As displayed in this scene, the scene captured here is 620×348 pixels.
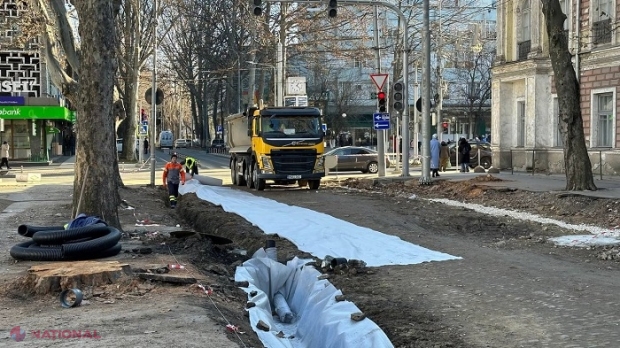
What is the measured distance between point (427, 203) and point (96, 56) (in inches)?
449

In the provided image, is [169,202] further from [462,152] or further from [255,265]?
[462,152]

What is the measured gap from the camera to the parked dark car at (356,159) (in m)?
39.2

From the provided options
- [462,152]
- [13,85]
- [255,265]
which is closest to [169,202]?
[255,265]

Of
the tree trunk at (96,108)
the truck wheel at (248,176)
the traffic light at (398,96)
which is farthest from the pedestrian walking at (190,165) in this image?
the tree trunk at (96,108)

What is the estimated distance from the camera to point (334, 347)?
677cm

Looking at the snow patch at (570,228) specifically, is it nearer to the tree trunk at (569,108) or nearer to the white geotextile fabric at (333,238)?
the tree trunk at (569,108)

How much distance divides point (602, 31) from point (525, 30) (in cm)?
566

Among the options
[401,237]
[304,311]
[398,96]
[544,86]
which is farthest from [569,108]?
[304,311]

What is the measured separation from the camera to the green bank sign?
155 feet

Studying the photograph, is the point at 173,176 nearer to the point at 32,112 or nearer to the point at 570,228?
the point at 570,228

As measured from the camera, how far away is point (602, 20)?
28375 mm

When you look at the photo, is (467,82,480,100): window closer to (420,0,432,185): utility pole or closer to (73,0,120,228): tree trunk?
(420,0,432,185): utility pole

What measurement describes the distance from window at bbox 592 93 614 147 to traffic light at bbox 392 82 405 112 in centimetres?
750

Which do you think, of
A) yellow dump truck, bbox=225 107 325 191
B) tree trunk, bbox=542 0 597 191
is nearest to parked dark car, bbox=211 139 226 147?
yellow dump truck, bbox=225 107 325 191
